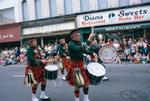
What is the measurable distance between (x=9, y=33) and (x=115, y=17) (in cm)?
1356

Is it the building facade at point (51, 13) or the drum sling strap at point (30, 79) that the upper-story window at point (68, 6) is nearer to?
the building facade at point (51, 13)

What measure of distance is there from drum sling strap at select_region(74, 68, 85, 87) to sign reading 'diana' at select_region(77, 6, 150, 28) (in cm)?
1844

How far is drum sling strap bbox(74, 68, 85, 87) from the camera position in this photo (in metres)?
7.02

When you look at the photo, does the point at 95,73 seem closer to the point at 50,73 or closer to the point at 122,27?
the point at 50,73

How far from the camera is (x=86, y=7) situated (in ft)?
91.8

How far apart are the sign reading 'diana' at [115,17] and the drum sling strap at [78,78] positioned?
1844 cm

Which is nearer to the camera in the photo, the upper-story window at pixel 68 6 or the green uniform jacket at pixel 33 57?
the green uniform jacket at pixel 33 57

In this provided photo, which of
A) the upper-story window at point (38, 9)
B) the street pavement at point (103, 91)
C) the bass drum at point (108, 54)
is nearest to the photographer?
the street pavement at point (103, 91)

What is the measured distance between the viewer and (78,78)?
7.08 meters

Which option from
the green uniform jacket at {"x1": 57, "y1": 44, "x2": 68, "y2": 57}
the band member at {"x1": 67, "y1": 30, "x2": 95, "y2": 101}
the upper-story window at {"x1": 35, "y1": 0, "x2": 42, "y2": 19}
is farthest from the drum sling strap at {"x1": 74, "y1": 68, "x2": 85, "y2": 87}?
the upper-story window at {"x1": 35, "y1": 0, "x2": 42, "y2": 19}

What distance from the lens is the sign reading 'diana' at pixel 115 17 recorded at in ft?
81.1

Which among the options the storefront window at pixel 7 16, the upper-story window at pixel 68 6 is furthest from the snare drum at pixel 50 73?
the storefront window at pixel 7 16

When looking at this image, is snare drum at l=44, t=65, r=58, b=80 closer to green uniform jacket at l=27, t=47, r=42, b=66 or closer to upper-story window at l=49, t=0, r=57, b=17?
green uniform jacket at l=27, t=47, r=42, b=66

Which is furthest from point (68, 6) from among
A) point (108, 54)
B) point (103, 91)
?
point (108, 54)
